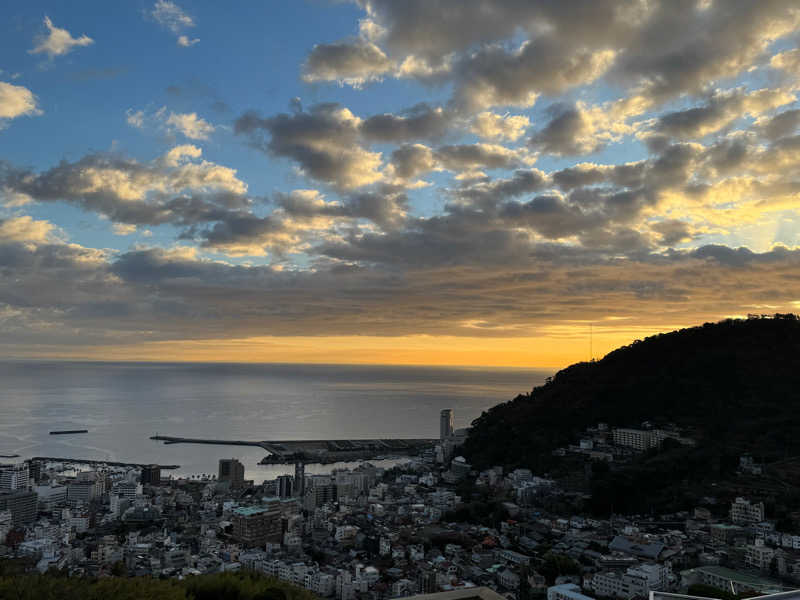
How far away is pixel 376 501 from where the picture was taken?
16.1m

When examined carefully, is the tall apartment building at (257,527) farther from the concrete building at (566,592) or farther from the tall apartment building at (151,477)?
the tall apartment building at (151,477)

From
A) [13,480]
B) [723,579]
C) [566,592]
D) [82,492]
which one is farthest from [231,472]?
[723,579]

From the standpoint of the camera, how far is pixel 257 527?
41.7ft

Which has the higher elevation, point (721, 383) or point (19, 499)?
point (721, 383)

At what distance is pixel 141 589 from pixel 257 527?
10055mm

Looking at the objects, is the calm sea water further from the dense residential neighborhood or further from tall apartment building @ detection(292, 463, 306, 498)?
the dense residential neighborhood

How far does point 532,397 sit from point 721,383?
7726 millimetres

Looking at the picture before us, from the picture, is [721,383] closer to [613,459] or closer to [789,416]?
[789,416]

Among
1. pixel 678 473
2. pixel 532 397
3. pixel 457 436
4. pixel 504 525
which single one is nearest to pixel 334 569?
pixel 504 525

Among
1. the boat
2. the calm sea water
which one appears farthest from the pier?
the boat

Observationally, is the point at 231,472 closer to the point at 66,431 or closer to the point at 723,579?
the point at 723,579

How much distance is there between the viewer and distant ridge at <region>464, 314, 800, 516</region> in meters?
17.2

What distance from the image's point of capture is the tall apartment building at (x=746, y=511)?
12008mm

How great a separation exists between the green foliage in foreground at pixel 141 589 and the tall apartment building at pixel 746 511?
11.7m
